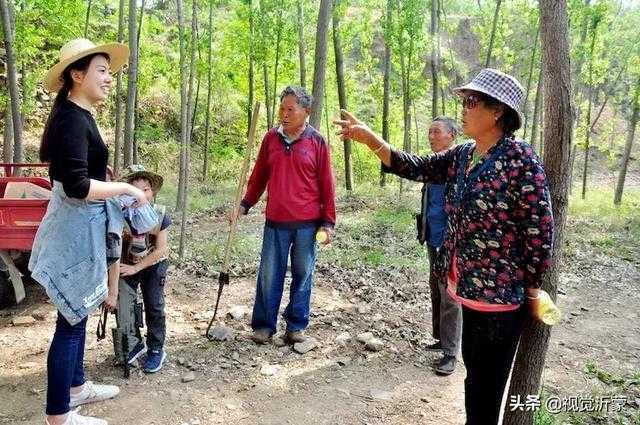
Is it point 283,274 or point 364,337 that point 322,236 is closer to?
point 283,274

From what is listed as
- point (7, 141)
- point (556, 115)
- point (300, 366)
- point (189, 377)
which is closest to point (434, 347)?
point (300, 366)

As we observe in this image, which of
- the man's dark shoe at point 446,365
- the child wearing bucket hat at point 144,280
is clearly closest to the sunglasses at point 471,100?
the child wearing bucket hat at point 144,280

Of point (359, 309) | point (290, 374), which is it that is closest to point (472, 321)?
point (290, 374)

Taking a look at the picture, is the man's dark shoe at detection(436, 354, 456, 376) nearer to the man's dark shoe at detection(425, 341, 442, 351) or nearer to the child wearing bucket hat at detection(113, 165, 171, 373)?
the man's dark shoe at detection(425, 341, 442, 351)

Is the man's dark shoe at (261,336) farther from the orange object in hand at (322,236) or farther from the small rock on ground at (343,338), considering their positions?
the orange object in hand at (322,236)

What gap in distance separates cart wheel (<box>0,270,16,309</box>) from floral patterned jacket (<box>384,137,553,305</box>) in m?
4.88

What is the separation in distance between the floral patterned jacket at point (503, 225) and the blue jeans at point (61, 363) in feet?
7.51

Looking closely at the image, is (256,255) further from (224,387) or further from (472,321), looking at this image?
(472,321)

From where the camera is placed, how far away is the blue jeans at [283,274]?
465 cm

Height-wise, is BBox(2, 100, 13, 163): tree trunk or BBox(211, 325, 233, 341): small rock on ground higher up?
BBox(2, 100, 13, 163): tree trunk

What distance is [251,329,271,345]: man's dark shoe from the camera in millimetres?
4773

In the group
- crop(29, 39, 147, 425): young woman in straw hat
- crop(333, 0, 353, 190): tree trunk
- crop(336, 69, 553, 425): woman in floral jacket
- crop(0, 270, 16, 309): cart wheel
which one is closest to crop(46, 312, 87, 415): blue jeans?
crop(29, 39, 147, 425): young woman in straw hat

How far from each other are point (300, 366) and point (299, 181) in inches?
64.9

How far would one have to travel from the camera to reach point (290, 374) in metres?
4.32
